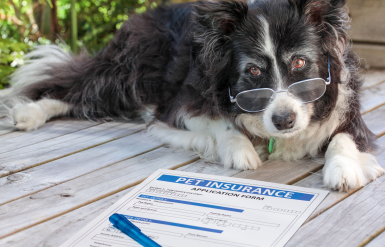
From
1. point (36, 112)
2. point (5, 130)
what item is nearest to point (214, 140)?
point (36, 112)

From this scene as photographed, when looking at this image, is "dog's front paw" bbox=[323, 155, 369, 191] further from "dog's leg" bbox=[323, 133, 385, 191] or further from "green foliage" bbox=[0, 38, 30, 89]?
"green foliage" bbox=[0, 38, 30, 89]

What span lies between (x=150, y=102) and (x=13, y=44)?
1.59 m

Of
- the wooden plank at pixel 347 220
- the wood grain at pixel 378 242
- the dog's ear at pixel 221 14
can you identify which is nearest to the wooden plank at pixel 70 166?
the dog's ear at pixel 221 14

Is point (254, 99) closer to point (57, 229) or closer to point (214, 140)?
point (214, 140)

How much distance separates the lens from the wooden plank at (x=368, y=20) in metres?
4.44

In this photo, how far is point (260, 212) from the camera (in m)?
1.82

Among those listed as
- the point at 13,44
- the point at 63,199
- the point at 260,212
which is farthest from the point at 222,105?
the point at 13,44

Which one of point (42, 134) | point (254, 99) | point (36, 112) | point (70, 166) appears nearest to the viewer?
point (254, 99)

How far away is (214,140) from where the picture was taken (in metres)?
2.70

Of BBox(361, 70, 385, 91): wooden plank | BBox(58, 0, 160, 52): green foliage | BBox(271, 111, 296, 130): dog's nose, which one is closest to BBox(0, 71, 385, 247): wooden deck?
BBox(271, 111, 296, 130): dog's nose

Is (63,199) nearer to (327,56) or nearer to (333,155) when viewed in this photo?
(333,155)

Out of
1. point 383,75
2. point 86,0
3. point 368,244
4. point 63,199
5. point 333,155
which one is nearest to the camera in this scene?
point 368,244

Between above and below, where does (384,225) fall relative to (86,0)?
below

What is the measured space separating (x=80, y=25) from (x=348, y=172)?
5074 millimetres
